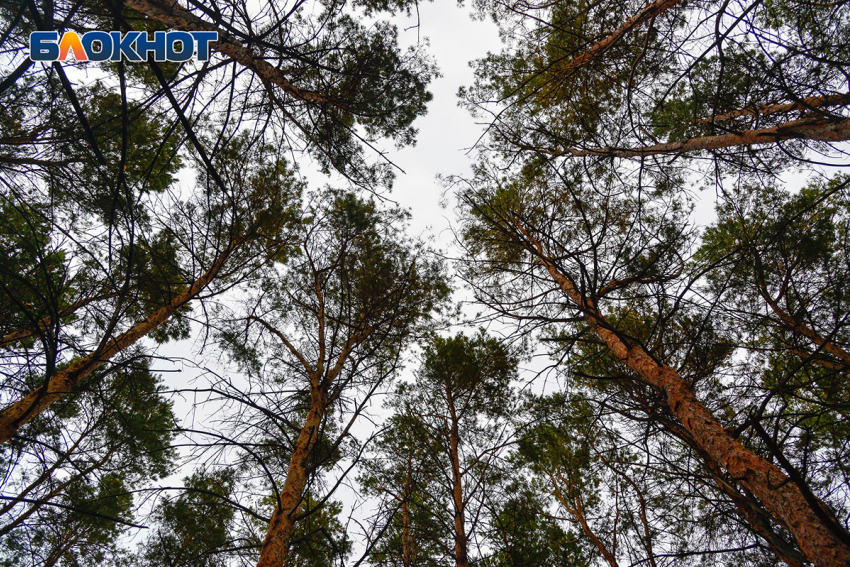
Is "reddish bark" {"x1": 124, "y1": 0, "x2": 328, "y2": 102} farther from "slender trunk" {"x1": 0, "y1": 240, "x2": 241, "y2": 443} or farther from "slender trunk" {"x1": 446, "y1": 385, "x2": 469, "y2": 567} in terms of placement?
"slender trunk" {"x1": 446, "y1": 385, "x2": 469, "y2": 567}

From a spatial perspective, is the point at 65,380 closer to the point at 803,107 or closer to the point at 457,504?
the point at 457,504

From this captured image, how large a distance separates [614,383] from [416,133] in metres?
5.07

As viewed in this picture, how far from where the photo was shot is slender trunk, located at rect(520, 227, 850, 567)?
5.66ft

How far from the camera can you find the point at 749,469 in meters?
2.16

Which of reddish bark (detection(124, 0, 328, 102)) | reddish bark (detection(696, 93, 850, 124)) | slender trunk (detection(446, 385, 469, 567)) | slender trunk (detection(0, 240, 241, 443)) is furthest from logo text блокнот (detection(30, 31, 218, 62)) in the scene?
slender trunk (detection(446, 385, 469, 567))

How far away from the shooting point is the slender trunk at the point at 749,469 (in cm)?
172

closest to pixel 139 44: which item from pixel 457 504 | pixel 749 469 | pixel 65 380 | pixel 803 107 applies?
pixel 65 380

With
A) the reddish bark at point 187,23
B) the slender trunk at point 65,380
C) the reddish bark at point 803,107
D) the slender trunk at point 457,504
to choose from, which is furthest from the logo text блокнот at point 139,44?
the slender trunk at point 457,504

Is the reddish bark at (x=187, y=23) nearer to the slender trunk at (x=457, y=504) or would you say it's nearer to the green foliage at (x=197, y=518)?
the green foliage at (x=197, y=518)

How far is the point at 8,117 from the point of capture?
12.5 feet

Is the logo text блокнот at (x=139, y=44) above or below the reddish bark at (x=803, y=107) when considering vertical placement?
below

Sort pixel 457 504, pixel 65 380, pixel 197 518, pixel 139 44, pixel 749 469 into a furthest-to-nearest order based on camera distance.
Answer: pixel 197 518 → pixel 457 504 → pixel 65 380 → pixel 139 44 → pixel 749 469

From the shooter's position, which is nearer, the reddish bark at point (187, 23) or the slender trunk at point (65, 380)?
the reddish bark at point (187, 23)

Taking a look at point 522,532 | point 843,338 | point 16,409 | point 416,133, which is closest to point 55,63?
point 16,409
